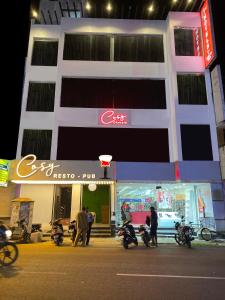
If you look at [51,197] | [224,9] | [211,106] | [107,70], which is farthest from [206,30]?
[51,197]

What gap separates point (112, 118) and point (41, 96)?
563 centimetres

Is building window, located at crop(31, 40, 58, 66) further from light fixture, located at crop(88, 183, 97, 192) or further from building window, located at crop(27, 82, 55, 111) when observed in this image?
light fixture, located at crop(88, 183, 97, 192)

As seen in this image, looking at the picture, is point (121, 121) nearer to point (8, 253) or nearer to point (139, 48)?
point (139, 48)

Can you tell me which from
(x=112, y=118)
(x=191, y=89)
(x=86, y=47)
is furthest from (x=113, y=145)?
(x=86, y=47)

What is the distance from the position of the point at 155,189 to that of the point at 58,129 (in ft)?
26.9

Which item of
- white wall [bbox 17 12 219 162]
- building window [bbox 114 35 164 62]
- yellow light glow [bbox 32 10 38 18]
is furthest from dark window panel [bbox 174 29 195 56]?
yellow light glow [bbox 32 10 38 18]

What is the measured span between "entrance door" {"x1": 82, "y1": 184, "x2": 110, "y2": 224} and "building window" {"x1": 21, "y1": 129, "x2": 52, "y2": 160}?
149 inches

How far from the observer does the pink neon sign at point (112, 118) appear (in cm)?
1823

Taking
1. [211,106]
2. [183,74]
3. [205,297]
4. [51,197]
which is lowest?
[205,297]

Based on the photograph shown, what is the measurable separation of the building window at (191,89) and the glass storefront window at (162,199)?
6.08 metres

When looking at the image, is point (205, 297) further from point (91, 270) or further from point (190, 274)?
point (91, 270)

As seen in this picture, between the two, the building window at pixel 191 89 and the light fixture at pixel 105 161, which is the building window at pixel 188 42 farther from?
the light fixture at pixel 105 161

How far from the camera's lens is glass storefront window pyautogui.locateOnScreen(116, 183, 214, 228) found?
705 inches

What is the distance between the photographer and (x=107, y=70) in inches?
766
